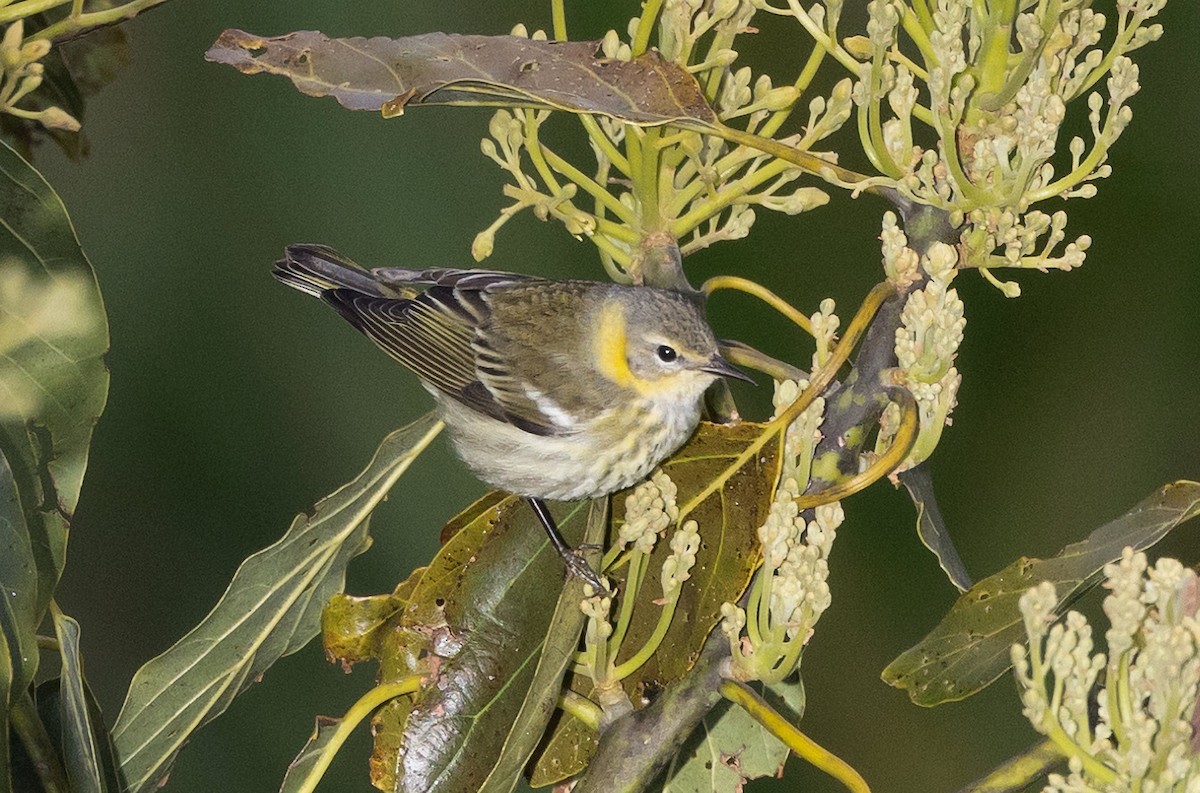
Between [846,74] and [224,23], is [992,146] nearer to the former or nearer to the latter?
[846,74]

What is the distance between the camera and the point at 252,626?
1.29m

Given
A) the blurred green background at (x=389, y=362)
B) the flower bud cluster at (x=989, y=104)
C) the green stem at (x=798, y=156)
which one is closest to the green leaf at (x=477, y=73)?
the green stem at (x=798, y=156)

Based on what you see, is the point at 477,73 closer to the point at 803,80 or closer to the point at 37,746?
the point at 803,80

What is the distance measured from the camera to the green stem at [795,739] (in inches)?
39.3

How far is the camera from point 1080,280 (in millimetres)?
2961

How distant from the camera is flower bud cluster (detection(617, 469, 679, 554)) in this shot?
1.13 m

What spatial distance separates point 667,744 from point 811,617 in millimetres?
158

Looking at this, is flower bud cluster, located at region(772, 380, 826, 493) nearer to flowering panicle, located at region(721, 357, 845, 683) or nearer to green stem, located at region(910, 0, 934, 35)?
flowering panicle, located at region(721, 357, 845, 683)

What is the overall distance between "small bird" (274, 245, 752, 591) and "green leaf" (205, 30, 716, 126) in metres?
0.44

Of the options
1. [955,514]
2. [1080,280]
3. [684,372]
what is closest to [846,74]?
[1080,280]

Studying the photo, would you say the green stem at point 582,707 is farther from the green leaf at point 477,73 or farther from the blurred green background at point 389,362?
the blurred green background at point 389,362

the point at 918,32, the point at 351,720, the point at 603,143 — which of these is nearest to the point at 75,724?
the point at 351,720

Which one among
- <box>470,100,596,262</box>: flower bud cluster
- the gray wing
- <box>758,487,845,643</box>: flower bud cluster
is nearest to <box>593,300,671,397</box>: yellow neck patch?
the gray wing

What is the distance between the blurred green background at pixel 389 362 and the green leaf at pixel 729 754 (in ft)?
4.98
